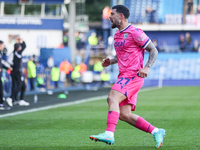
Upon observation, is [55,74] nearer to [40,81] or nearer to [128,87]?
[40,81]

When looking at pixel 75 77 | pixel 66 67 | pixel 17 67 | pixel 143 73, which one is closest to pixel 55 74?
pixel 66 67

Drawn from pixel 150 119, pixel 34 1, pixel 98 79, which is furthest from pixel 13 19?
pixel 150 119

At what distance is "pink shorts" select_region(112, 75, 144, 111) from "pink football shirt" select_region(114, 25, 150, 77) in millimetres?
85

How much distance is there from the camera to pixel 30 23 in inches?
1401

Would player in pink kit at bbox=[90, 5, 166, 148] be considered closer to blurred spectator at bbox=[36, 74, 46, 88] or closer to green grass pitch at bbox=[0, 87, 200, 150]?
green grass pitch at bbox=[0, 87, 200, 150]

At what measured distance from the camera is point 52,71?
77.3ft

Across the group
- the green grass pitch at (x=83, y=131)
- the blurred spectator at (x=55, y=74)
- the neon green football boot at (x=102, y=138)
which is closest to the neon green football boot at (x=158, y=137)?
the green grass pitch at (x=83, y=131)

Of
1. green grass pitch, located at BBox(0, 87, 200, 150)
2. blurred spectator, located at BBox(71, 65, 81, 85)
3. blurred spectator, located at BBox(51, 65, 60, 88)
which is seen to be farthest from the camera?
blurred spectator, located at BBox(71, 65, 81, 85)

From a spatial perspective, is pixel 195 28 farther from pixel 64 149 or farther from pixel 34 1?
pixel 64 149

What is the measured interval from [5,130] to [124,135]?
7.65 ft

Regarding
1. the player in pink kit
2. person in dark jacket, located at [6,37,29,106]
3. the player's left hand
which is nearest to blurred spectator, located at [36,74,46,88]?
person in dark jacket, located at [6,37,29,106]

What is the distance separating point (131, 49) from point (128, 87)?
55cm

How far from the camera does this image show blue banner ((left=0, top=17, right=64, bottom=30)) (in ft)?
116

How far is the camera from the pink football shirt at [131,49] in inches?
217
